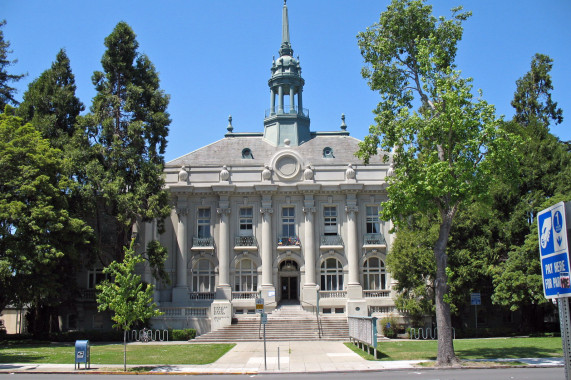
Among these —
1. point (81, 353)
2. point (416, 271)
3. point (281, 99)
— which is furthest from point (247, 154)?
point (81, 353)

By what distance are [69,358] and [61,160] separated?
49.6ft

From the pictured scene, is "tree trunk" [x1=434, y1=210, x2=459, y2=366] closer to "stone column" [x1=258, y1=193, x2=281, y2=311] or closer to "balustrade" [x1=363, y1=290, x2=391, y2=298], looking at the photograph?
"balustrade" [x1=363, y1=290, x2=391, y2=298]

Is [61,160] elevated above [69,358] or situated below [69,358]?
above

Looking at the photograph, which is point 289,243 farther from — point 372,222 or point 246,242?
point 372,222

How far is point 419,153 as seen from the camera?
25.2 m

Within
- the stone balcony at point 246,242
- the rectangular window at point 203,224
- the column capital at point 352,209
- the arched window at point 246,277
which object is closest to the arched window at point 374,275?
the column capital at point 352,209

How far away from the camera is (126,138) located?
40156 mm

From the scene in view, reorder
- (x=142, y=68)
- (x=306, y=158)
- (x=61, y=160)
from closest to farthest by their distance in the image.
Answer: (x=61, y=160)
(x=142, y=68)
(x=306, y=158)

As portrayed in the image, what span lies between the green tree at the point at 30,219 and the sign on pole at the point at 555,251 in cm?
3053

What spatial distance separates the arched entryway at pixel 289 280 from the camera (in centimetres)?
4506

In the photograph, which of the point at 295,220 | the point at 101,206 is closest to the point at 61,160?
the point at 101,206

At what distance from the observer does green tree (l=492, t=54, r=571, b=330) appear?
33.2 meters

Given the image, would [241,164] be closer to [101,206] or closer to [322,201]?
[322,201]

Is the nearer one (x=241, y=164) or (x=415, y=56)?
(x=415, y=56)
